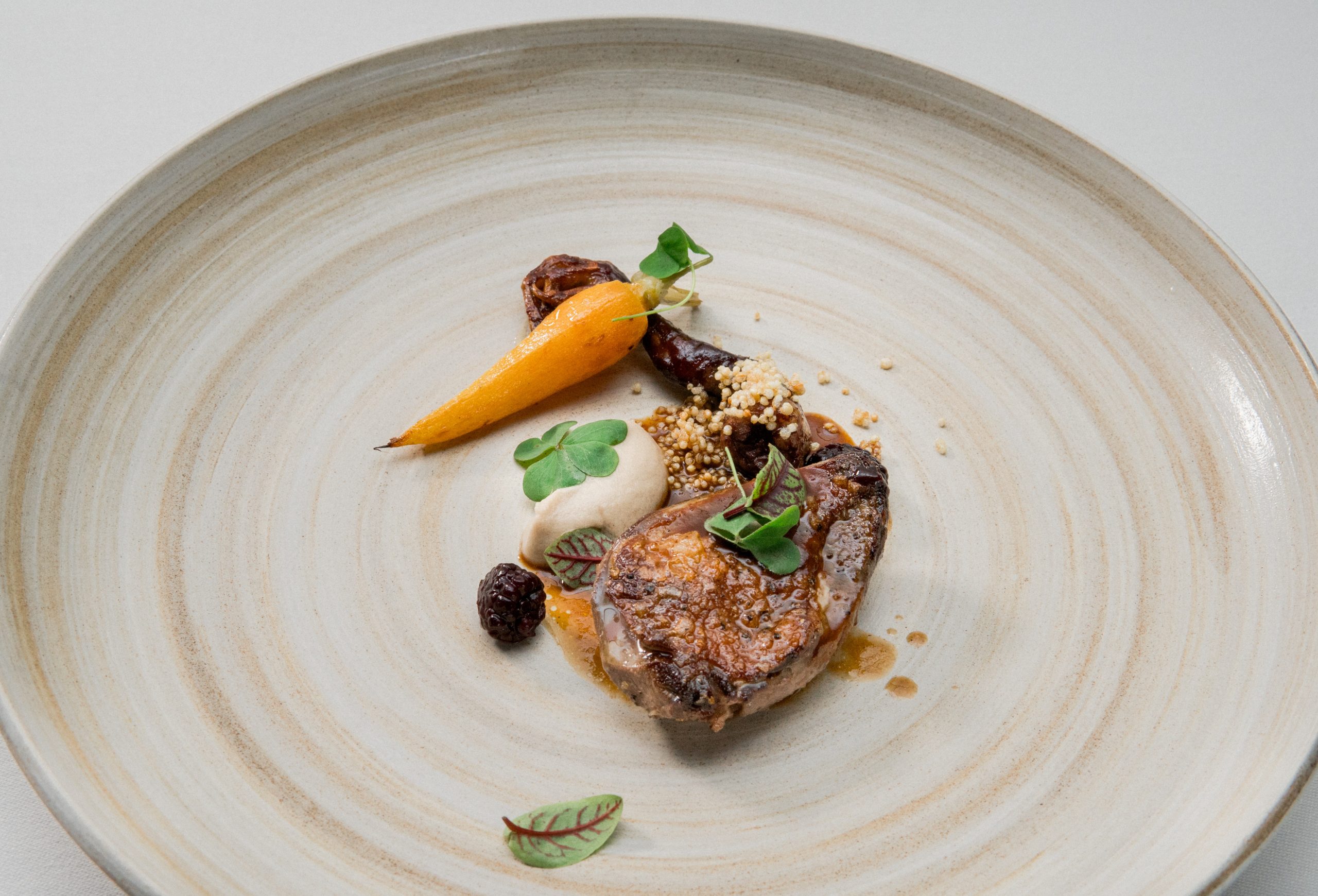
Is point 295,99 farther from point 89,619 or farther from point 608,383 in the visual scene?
point 89,619

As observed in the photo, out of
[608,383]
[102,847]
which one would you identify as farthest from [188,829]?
[608,383]

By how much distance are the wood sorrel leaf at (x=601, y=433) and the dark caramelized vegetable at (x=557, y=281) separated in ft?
1.76

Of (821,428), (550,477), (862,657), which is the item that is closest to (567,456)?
(550,477)

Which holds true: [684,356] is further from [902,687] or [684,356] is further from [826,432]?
[902,687]

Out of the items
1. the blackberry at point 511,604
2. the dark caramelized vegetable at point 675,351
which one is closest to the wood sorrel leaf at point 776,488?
the dark caramelized vegetable at point 675,351

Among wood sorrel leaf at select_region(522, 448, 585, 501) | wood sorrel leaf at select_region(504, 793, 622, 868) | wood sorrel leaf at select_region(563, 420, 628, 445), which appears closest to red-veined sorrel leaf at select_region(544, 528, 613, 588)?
wood sorrel leaf at select_region(522, 448, 585, 501)

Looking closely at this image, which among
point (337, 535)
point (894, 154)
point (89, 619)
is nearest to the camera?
point (89, 619)

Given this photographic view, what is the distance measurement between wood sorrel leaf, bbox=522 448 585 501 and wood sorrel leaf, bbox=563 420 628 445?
77mm

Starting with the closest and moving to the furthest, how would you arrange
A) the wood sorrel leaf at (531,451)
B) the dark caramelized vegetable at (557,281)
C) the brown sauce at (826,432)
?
the wood sorrel leaf at (531,451), the brown sauce at (826,432), the dark caramelized vegetable at (557,281)

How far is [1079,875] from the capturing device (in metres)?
3.22

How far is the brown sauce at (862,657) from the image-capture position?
364cm

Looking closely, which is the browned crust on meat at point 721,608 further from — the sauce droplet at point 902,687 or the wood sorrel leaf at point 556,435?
the wood sorrel leaf at point 556,435

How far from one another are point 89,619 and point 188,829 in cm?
80

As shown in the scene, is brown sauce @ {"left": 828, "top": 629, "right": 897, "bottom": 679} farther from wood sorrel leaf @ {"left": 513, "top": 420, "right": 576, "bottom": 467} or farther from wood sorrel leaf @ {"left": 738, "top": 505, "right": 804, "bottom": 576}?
wood sorrel leaf @ {"left": 513, "top": 420, "right": 576, "bottom": 467}
